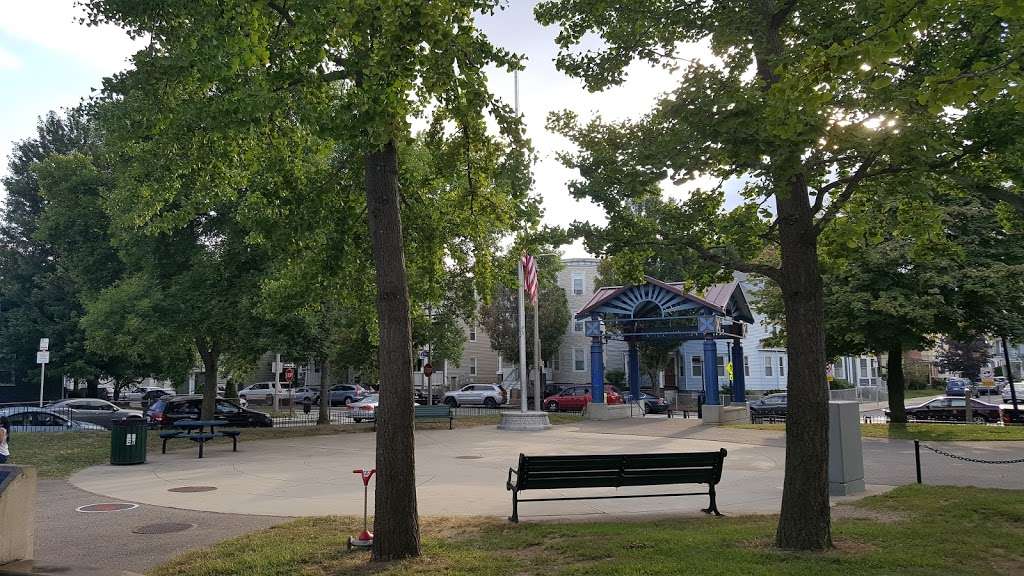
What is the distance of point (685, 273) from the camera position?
10.3m

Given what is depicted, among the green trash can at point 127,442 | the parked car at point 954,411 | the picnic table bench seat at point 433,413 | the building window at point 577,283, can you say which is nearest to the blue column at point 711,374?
the parked car at point 954,411

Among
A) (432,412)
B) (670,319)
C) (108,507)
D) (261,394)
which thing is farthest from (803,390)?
(261,394)

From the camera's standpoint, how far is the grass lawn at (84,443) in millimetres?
17172

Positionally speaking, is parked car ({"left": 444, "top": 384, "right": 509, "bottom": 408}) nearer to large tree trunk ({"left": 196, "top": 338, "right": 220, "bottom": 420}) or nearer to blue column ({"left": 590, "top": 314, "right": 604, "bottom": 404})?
blue column ({"left": 590, "top": 314, "right": 604, "bottom": 404})

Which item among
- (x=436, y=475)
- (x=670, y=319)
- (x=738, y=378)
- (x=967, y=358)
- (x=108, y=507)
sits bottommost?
(x=436, y=475)

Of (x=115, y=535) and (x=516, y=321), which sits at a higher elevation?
(x=516, y=321)

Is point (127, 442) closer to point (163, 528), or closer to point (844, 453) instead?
point (163, 528)

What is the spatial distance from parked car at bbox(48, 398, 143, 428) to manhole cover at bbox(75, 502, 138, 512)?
16.6m

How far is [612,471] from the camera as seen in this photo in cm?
982

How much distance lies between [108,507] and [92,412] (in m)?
23.0

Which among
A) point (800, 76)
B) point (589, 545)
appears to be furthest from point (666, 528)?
point (800, 76)

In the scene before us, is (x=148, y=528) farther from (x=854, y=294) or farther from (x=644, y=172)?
(x=854, y=294)

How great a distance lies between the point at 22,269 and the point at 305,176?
4010cm

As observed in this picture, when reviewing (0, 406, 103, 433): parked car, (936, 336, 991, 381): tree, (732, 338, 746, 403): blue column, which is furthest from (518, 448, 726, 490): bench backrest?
(936, 336, 991, 381): tree
